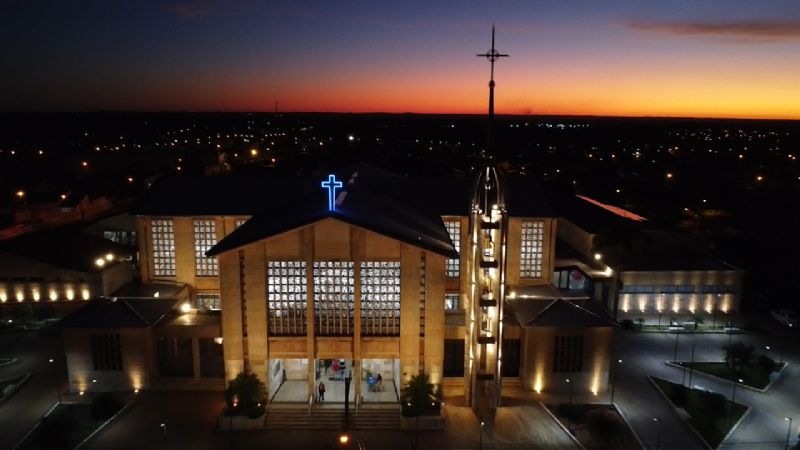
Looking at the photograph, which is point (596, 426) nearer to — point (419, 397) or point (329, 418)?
point (419, 397)

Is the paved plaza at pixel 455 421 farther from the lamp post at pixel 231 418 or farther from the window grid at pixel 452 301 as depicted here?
the window grid at pixel 452 301

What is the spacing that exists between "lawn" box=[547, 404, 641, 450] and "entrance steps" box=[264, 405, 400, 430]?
32.2 feet

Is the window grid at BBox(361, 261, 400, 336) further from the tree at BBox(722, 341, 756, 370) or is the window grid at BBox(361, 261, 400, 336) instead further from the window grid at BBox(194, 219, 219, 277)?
the tree at BBox(722, 341, 756, 370)

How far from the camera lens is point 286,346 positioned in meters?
34.3

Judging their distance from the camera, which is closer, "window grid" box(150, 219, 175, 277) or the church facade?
the church facade

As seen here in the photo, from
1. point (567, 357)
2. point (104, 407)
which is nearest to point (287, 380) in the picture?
point (104, 407)

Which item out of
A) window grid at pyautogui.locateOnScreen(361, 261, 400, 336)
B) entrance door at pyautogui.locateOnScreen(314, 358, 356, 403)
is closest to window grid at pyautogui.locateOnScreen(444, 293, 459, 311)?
entrance door at pyautogui.locateOnScreen(314, 358, 356, 403)

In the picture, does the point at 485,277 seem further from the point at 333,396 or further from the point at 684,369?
the point at 684,369

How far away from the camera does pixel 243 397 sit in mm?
32625

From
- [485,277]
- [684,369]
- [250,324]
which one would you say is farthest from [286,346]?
[684,369]

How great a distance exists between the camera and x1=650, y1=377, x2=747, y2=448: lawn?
32250mm

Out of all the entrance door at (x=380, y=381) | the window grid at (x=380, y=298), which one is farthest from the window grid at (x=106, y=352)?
the window grid at (x=380, y=298)

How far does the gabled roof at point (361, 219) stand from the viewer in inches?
1305

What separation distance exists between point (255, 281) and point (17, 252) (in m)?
29.1
